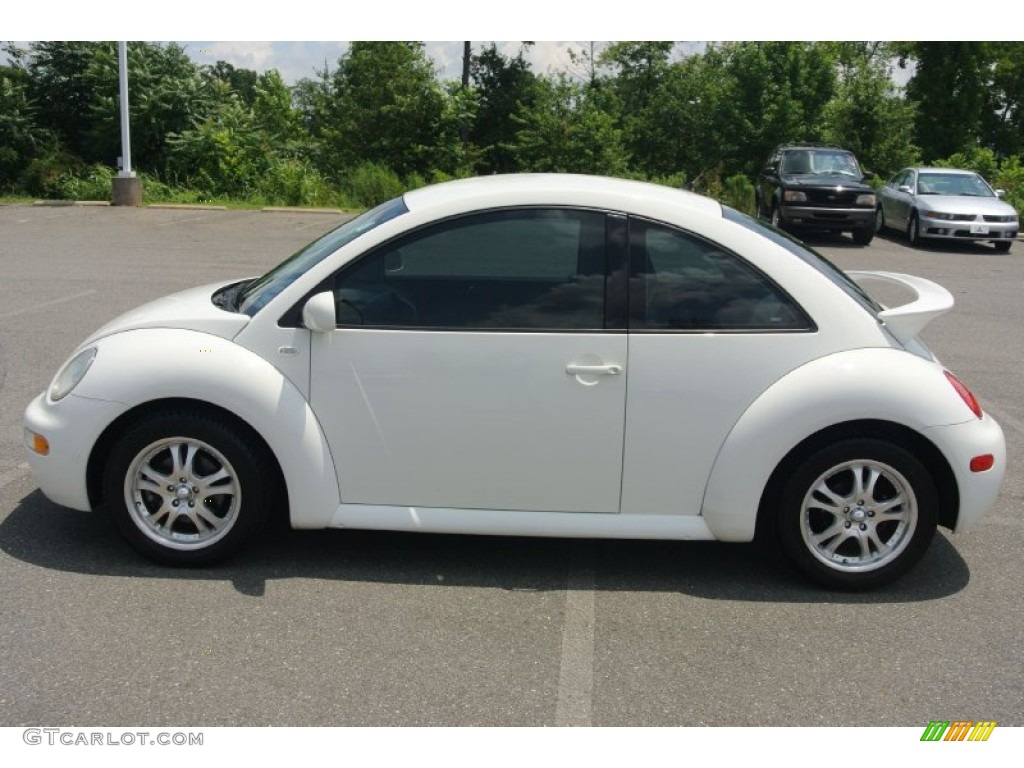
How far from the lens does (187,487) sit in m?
4.52

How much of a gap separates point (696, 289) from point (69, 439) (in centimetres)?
272

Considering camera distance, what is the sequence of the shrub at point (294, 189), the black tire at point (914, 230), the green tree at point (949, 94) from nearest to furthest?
the black tire at point (914, 230) → the shrub at point (294, 189) → the green tree at point (949, 94)

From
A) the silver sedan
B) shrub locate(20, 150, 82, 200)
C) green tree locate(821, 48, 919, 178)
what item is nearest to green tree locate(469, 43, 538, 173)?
green tree locate(821, 48, 919, 178)

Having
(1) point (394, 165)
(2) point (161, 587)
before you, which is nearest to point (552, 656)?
(2) point (161, 587)

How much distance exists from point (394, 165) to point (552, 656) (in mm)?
28319

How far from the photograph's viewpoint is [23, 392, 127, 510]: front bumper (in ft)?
14.7

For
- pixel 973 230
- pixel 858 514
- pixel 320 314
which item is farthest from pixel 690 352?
pixel 973 230

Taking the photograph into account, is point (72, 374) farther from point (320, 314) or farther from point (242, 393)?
point (320, 314)

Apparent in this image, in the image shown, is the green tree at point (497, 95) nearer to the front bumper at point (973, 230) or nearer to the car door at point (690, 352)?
the front bumper at point (973, 230)

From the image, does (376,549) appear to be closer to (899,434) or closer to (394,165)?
(899,434)

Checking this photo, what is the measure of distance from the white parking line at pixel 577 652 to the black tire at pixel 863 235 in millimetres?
17038

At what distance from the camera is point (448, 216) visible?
4500mm

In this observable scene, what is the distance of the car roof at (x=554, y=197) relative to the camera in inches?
177

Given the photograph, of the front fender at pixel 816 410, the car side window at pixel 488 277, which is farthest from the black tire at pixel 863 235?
the car side window at pixel 488 277
